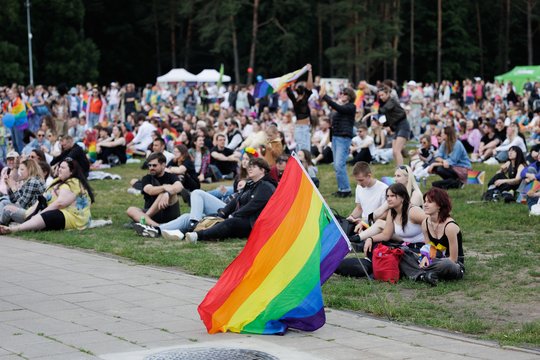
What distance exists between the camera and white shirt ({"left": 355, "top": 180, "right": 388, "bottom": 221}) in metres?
12.4

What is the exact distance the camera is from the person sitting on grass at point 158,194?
1419cm

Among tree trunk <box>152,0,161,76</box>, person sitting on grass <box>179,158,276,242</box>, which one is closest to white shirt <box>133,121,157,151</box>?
person sitting on grass <box>179,158,276,242</box>

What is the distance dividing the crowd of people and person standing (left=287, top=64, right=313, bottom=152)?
0.03 m

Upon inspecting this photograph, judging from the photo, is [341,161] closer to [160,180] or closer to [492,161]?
[160,180]

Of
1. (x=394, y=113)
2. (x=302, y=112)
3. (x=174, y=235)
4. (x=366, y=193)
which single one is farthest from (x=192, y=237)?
(x=394, y=113)

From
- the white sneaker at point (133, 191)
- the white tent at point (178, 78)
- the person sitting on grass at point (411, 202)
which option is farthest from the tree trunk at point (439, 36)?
the person sitting on grass at point (411, 202)

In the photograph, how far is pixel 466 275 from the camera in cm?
1003

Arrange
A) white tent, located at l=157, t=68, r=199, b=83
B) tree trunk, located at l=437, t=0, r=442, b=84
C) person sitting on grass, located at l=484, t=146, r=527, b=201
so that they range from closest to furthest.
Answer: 1. person sitting on grass, located at l=484, t=146, r=527, b=201
2. white tent, located at l=157, t=68, r=199, b=83
3. tree trunk, located at l=437, t=0, r=442, b=84

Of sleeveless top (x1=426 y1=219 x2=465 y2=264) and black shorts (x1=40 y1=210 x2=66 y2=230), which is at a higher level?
sleeveless top (x1=426 y1=219 x2=465 y2=264)

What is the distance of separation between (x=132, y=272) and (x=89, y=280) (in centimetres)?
67

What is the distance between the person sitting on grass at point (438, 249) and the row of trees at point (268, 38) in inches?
2107

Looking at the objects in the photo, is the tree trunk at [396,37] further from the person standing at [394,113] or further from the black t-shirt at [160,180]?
the black t-shirt at [160,180]

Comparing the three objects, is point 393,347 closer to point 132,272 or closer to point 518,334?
point 518,334

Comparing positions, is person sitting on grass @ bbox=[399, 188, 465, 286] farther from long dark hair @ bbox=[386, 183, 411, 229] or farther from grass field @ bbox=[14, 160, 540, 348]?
long dark hair @ bbox=[386, 183, 411, 229]
